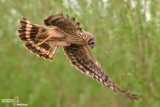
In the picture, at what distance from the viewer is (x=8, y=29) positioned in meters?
9.74

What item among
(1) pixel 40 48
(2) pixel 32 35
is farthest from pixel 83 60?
(2) pixel 32 35

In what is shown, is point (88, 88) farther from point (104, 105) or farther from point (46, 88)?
point (46, 88)

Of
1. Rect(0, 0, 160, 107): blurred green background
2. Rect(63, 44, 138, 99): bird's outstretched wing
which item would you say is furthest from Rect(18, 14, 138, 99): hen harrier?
Rect(0, 0, 160, 107): blurred green background

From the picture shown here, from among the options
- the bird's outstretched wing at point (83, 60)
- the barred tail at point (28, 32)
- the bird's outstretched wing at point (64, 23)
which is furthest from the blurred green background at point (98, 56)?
the bird's outstretched wing at point (64, 23)

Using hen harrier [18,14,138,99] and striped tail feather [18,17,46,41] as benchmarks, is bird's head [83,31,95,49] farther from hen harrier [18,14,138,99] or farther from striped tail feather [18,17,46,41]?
striped tail feather [18,17,46,41]

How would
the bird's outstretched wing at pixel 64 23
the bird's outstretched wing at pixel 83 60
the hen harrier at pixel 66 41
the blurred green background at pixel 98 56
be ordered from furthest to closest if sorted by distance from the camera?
the blurred green background at pixel 98 56 → the bird's outstretched wing at pixel 83 60 → the hen harrier at pixel 66 41 → the bird's outstretched wing at pixel 64 23

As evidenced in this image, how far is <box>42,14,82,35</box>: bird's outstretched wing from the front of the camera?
3586 millimetres

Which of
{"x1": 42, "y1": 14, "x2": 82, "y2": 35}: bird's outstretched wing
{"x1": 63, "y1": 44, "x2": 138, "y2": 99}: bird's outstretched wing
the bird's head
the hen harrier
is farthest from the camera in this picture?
{"x1": 63, "y1": 44, "x2": 138, "y2": 99}: bird's outstretched wing

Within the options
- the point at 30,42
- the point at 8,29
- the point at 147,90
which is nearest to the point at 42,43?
the point at 30,42

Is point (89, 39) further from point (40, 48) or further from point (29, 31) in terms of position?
point (29, 31)

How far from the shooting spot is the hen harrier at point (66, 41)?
13.0 feet

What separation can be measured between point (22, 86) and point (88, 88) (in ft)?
8.83

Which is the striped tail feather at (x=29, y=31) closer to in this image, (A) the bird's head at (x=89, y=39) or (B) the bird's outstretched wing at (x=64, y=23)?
(B) the bird's outstretched wing at (x=64, y=23)

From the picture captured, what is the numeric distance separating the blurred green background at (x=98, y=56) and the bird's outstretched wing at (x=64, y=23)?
1.02 m
